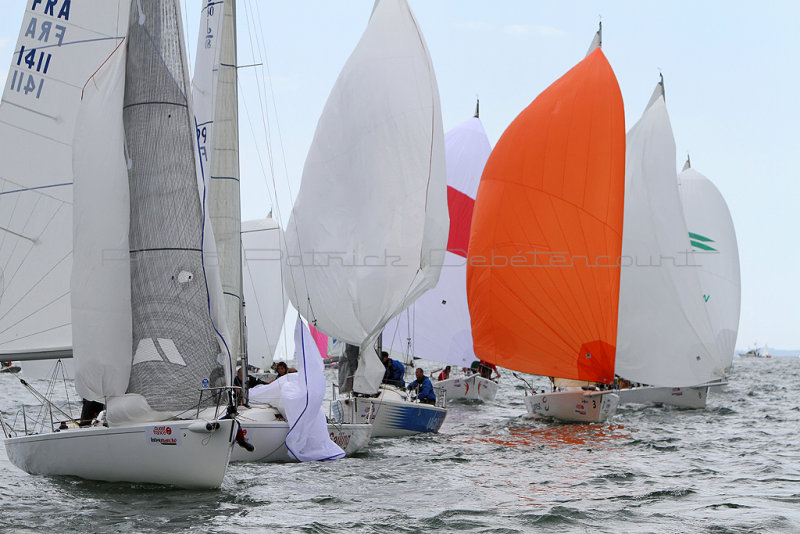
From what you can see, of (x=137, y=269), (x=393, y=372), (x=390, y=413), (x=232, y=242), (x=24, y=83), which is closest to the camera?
(x=137, y=269)

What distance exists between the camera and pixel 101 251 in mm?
9977

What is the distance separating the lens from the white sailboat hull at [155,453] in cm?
916

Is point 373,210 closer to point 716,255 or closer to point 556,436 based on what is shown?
point 556,436

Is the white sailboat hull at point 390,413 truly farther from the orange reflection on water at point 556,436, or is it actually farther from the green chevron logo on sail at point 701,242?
the green chevron logo on sail at point 701,242

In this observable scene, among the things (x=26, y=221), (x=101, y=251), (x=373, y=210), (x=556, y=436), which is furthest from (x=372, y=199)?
(x=556, y=436)

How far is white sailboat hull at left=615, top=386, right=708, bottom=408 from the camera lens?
78.1 feet

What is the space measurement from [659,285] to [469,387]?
7.77 meters

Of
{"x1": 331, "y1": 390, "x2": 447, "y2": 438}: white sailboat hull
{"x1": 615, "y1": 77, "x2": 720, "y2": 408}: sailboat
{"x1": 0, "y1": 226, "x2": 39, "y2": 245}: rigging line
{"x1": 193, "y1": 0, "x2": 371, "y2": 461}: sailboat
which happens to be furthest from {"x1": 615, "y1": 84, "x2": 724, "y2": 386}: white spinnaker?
{"x1": 0, "y1": 226, "x2": 39, "y2": 245}: rigging line

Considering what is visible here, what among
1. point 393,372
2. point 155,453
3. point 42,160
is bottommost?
point 155,453

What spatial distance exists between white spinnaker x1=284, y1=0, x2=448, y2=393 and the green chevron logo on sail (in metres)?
16.2

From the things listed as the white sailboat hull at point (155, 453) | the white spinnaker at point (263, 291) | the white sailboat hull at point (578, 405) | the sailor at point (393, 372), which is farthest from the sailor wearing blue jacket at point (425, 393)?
the white spinnaker at point (263, 291)

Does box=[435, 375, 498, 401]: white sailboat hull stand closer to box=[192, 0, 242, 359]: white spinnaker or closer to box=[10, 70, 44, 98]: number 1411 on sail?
box=[192, 0, 242, 359]: white spinnaker

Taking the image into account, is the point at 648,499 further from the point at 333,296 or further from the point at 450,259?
the point at 450,259

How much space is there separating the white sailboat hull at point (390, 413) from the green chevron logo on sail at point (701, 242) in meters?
15.8
